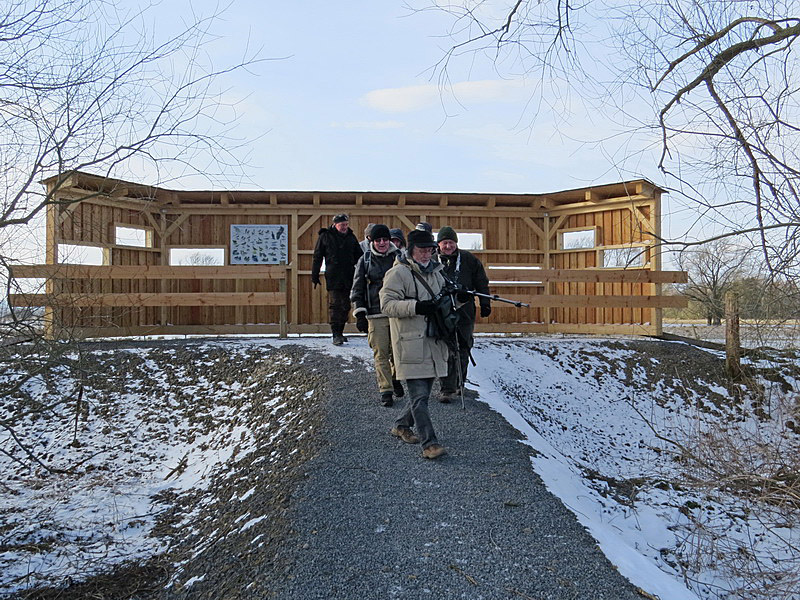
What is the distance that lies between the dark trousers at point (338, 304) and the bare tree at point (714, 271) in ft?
15.2

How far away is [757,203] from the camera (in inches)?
193

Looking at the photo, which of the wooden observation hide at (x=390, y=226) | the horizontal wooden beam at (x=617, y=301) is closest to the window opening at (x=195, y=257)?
the wooden observation hide at (x=390, y=226)

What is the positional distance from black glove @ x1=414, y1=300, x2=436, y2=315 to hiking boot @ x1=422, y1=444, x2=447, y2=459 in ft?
3.73

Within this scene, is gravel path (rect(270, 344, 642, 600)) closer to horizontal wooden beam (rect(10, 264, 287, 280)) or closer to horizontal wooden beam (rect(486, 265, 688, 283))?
horizontal wooden beam (rect(10, 264, 287, 280))

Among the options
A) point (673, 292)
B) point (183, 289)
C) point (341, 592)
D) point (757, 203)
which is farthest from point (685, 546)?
point (183, 289)

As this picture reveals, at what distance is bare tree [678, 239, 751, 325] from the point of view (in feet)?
17.2

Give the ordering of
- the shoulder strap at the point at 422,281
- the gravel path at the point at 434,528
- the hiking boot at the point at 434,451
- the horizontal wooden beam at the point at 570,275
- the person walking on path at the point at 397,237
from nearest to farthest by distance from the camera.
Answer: the gravel path at the point at 434,528, the hiking boot at the point at 434,451, the shoulder strap at the point at 422,281, the person walking on path at the point at 397,237, the horizontal wooden beam at the point at 570,275

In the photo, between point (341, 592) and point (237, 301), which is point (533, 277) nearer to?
point (237, 301)

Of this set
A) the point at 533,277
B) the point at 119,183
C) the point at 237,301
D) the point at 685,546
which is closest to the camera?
the point at 119,183

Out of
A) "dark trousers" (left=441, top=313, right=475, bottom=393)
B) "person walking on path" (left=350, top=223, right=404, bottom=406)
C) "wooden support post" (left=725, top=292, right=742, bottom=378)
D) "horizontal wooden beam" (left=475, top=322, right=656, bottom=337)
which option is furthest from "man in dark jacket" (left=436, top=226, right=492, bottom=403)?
"horizontal wooden beam" (left=475, top=322, right=656, bottom=337)

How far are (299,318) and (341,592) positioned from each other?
35.4 ft

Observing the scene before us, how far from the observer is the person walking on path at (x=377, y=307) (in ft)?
22.4

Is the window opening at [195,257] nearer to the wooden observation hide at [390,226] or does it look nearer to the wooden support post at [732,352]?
the wooden observation hide at [390,226]

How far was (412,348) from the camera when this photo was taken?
517 cm
